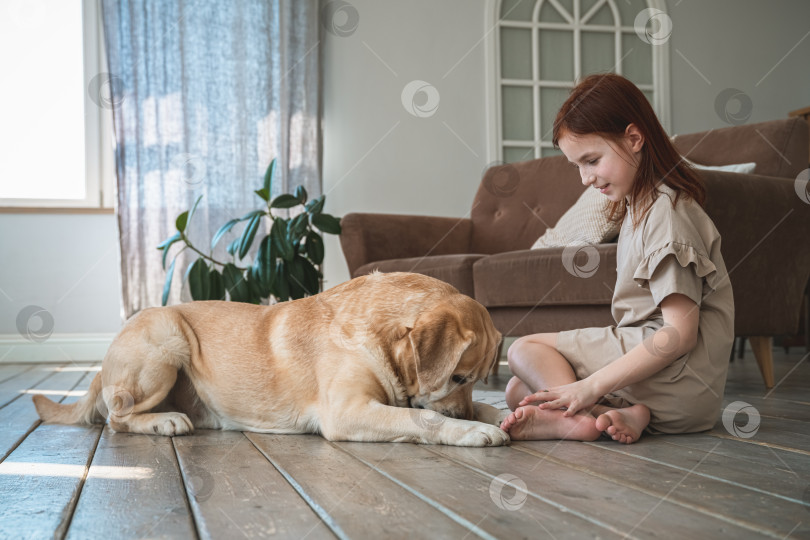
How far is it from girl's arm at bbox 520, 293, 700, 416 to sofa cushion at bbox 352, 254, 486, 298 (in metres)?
1.56

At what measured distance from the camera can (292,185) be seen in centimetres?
514

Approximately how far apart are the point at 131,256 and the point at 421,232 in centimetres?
215

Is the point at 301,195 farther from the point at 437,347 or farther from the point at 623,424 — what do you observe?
the point at 623,424

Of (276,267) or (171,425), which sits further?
(276,267)

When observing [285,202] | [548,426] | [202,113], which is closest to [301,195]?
[285,202]

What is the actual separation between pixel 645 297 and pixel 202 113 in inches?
156

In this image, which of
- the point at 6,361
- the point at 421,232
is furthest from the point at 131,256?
the point at 421,232

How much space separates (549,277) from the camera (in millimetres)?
2844

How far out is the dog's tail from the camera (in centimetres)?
209

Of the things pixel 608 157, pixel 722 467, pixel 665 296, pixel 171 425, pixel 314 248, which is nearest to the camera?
pixel 722 467

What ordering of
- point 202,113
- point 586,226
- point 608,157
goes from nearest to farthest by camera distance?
point 608,157
point 586,226
point 202,113

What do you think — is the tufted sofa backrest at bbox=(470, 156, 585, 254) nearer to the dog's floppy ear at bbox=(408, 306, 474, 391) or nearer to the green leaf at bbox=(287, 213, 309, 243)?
the green leaf at bbox=(287, 213, 309, 243)

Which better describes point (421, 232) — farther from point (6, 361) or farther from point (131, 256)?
point (6, 361)

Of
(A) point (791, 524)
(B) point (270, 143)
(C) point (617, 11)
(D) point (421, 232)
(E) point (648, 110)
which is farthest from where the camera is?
(C) point (617, 11)
